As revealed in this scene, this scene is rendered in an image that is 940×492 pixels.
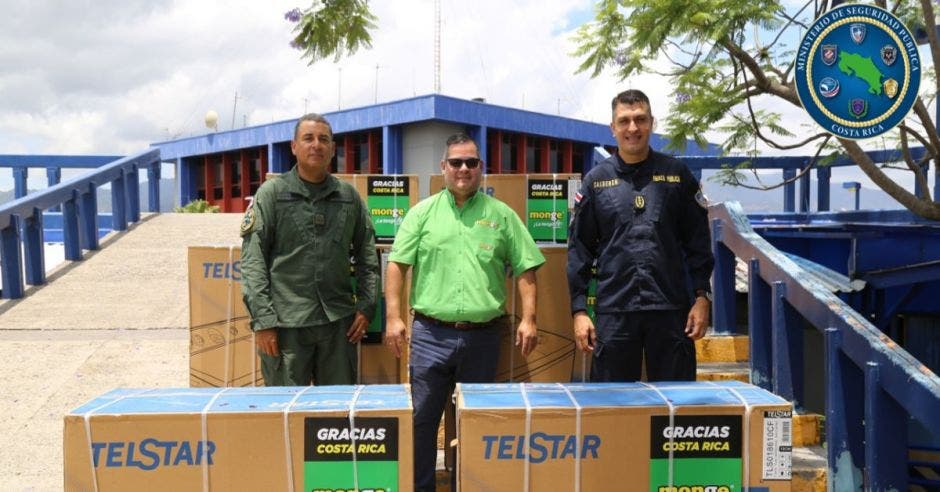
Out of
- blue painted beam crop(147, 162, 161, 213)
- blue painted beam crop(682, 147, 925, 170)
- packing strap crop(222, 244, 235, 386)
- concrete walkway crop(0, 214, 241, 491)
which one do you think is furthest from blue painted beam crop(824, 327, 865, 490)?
blue painted beam crop(147, 162, 161, 213)

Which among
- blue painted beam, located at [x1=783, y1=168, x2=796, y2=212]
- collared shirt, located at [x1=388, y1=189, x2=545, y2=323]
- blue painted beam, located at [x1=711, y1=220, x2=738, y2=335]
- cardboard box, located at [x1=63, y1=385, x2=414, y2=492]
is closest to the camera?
cardboard box, located at [x1=63, y1=385, x2=414, y2=492]

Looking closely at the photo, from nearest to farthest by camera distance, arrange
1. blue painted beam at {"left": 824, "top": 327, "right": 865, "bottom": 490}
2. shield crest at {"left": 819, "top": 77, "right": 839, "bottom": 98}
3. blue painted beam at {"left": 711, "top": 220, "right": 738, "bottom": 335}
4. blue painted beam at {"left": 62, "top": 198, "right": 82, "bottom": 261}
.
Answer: blue painted beam at {"left": 824, "top": 327, "right": 865, "bottom": 490}, shield crest at {"left": 819, "top": 77, "right": 839, "bottom": 98}, blue painted beam at {"left": 711, "top": 220, "right": 738, "bottom": 335}, blue painted beam at {"left": 62, "top": 198, "right": 82, "bottom": 261}

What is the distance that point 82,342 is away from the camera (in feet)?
20.8

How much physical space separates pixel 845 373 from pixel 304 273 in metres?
2.70

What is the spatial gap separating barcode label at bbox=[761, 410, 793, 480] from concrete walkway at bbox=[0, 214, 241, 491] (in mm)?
3682

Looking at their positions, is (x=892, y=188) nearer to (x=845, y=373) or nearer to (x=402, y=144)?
(x=845, y=373)

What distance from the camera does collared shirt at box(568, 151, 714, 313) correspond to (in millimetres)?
3428

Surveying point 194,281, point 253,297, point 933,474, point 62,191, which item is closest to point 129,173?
point 62,191

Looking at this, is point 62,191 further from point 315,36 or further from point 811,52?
point 811,52

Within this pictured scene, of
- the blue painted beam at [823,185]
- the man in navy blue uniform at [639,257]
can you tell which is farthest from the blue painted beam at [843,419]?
the blue painted beam at [823,185]

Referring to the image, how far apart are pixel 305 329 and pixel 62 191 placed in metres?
6.45

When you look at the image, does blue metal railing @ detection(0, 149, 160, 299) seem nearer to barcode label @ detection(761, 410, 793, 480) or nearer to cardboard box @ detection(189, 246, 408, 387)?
cardboard box @ detection(189, 246, 408, 387)

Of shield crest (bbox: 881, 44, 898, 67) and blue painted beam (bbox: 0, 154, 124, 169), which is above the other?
blue painted beam (bbox: 0, 154, 124, 169)

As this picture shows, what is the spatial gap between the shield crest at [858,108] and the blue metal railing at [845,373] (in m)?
0.94
